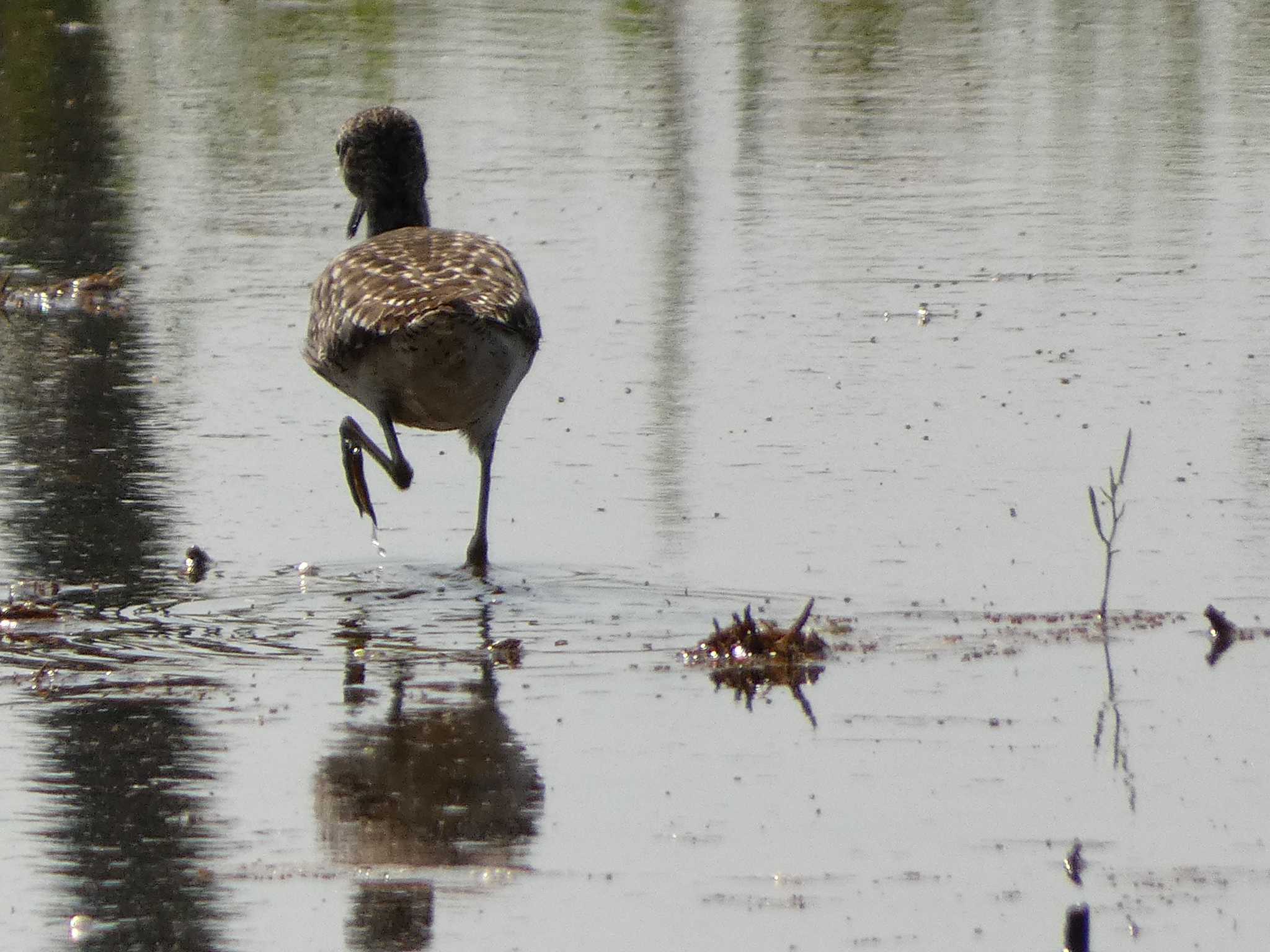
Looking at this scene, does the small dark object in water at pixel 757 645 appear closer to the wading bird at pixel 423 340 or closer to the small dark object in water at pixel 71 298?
the wading bird at pixel 423 340

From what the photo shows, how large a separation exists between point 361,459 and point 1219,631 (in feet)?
9.96

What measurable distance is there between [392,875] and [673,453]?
467cm

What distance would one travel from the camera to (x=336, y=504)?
9867mm

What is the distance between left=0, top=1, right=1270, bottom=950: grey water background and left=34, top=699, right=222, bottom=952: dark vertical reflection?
2 centimetres

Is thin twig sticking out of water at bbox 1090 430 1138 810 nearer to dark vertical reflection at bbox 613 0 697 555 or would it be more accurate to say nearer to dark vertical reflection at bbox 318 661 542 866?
dark vertical reflection at bbox 318 661 542 866

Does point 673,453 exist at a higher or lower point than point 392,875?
higher

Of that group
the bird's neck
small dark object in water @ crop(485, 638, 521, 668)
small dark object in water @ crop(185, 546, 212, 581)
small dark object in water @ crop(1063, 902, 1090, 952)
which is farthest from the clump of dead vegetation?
the bird's neck

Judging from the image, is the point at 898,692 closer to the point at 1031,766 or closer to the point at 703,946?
the point at 1031,766

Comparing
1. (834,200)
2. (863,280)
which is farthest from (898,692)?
(834,200)

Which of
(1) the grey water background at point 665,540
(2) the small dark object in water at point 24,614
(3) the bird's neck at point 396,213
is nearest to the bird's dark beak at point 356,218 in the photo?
(3) the bird's neck at point 396,213

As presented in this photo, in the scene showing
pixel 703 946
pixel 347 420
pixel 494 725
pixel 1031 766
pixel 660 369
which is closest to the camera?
pixel 703 946

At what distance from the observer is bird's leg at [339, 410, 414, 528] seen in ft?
30.5

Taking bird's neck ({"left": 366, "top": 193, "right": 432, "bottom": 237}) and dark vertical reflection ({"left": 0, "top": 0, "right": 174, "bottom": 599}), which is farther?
bird's neck ({"left": 366, "top": 193, "right": 432, "bottom": 237})

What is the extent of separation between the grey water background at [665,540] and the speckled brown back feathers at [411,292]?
725 mm
